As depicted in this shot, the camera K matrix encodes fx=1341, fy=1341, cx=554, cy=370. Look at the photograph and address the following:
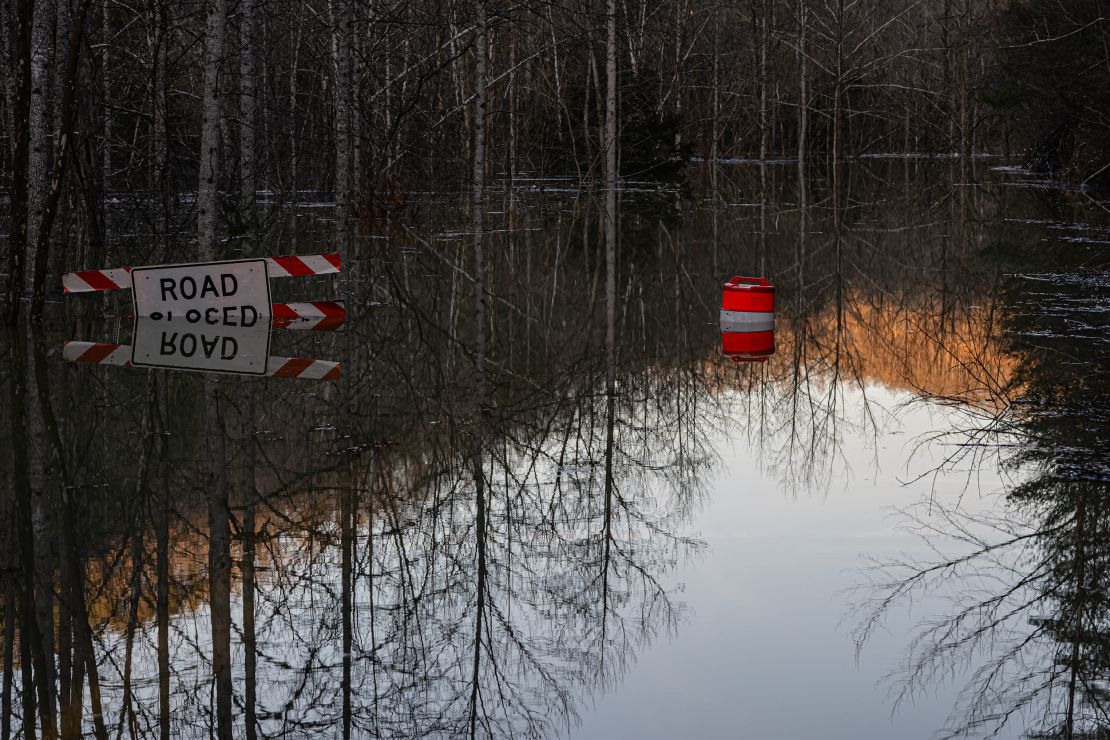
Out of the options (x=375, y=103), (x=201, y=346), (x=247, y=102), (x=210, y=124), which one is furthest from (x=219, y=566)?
(x=375, y=103)

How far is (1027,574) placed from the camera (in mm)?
6453

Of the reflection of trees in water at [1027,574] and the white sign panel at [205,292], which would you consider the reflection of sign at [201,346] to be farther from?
the reflection of trees in water at [1027,574]

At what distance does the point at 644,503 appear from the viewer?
778 centimetres

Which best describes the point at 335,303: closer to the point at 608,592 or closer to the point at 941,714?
the point at 608,592

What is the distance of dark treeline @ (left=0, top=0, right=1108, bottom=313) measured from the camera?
15523mm

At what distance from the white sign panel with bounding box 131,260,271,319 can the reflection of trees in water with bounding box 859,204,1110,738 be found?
22.3ft

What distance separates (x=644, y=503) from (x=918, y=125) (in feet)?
233

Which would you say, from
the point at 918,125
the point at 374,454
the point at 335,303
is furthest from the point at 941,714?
the point at 918,125

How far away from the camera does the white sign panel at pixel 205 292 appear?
1317cm

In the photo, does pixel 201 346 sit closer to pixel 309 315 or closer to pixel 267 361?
pixel 267 361

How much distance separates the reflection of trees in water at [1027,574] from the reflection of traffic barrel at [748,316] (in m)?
2.74

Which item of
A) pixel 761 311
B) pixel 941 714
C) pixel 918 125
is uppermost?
pixel 918 125

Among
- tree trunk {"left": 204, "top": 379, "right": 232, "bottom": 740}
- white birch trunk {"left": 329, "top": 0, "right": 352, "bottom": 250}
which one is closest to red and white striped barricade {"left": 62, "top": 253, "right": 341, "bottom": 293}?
tree trunk {"left": 204, "top": 379, "right": 232, "bottom": 740}

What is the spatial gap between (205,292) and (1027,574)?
366 inches
